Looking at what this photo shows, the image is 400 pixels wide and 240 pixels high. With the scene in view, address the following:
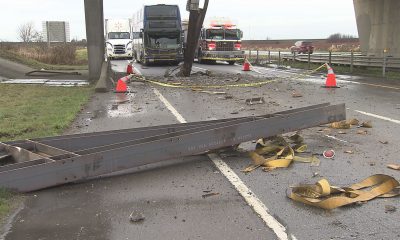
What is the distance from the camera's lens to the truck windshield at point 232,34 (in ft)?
126

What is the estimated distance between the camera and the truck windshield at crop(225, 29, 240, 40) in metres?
38.5

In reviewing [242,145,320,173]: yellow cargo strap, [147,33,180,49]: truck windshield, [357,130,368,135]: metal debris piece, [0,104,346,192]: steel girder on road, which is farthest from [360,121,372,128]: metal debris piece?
[147,33,180,49]: truck windshield

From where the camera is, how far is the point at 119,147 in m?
6.42

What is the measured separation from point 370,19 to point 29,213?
32.6 meters

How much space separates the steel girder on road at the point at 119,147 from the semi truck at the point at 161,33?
26203mm

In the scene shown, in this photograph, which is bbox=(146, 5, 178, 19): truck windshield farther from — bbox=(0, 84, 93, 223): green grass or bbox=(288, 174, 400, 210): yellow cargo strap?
bbox=(288, 174, 400, 210): yellow cargo strap

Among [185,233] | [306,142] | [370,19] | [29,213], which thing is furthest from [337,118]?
[370,19]

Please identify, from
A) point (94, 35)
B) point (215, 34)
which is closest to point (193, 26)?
point (94, 35)

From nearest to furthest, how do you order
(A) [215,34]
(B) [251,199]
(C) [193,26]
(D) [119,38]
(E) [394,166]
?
(B) [251,199] < (E) [394,166] < (C) [193,26] < (A) [215,34] < (D) [119,38]

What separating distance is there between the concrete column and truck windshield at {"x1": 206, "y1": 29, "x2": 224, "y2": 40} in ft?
53.7

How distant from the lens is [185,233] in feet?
15.0

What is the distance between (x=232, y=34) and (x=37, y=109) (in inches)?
A: 1078

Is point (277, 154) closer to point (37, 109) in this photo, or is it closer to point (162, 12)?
point (37, 109)

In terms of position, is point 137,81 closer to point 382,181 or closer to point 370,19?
point 382,181
